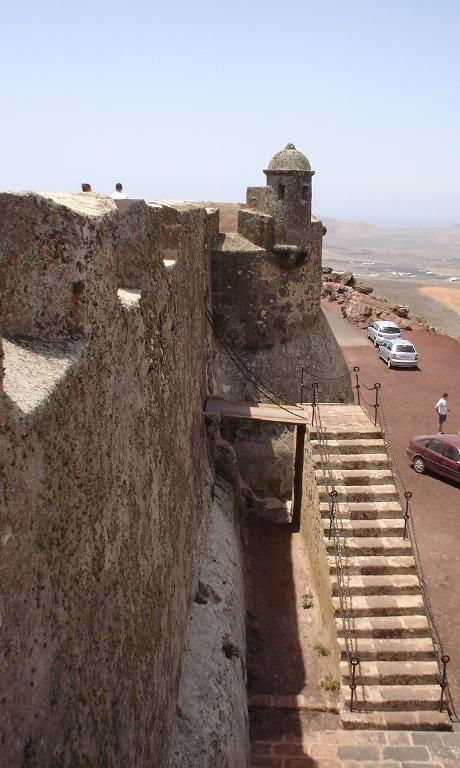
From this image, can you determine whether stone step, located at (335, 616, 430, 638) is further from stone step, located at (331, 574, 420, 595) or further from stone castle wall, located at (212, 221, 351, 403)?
stone castle wall, located at (212, 221, 351, 403)

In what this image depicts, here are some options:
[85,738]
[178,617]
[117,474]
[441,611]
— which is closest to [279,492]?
[441,611]

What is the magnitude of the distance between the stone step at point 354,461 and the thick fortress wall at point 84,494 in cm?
562

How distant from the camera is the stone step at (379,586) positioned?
33.9ft

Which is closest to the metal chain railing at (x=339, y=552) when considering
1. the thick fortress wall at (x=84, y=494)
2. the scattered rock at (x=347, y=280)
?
the thick fortress wall at (x=84, y=494)

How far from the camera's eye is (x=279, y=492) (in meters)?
14.3

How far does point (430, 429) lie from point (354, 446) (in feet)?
30.2

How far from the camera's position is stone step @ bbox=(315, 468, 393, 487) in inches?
459

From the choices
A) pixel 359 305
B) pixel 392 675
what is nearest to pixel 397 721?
pixel 392 675

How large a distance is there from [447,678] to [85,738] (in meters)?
8.10

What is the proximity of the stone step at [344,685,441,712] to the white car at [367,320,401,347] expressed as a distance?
21993 millimetres

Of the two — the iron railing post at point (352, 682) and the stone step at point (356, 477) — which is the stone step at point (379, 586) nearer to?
the iron railing post at point (352, 682)

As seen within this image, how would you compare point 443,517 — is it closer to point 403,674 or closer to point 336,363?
point 336,363

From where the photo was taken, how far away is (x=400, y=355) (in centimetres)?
2709

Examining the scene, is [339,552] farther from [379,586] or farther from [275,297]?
[275,297]
